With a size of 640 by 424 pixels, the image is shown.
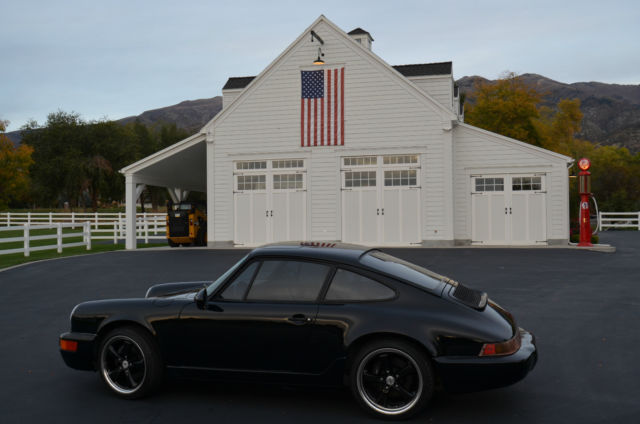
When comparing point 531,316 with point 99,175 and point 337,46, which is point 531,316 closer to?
point 337,46

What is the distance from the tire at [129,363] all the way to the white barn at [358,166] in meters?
16.9

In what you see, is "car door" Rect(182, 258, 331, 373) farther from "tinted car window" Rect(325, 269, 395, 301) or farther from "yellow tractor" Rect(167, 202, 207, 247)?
"yellow tractor" Rect(167, 202, 207, 247)

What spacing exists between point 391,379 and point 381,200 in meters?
17.3

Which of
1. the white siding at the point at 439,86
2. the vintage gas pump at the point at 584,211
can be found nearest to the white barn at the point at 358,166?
the vintage gas pump at the point at 584,211

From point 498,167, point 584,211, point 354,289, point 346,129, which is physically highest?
point 346,129

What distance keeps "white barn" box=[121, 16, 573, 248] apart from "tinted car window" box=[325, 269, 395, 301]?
1673cm

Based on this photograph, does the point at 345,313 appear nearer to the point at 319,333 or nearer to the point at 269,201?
the point at 319,333

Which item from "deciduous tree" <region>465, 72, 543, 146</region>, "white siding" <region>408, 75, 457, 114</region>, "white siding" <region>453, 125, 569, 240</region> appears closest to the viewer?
"white siding" <region>453, 125, 569, 240</region>

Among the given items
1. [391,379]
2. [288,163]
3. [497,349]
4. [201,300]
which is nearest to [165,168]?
[288,163]

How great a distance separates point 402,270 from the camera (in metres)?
4.98

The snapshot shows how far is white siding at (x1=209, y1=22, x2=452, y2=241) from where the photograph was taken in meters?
21.1

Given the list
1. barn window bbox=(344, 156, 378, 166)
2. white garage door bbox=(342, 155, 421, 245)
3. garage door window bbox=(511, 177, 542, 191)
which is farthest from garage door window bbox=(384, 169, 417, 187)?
garage door window bbox=(511, 177, 542, 191)

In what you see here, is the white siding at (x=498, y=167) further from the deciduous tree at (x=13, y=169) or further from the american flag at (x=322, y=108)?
the deciduous tree at (x=13, y=169)

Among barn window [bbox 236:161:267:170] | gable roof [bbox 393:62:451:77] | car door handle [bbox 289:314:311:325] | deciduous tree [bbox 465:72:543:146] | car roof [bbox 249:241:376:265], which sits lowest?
car door handle [bbox 289:314:311:325]
